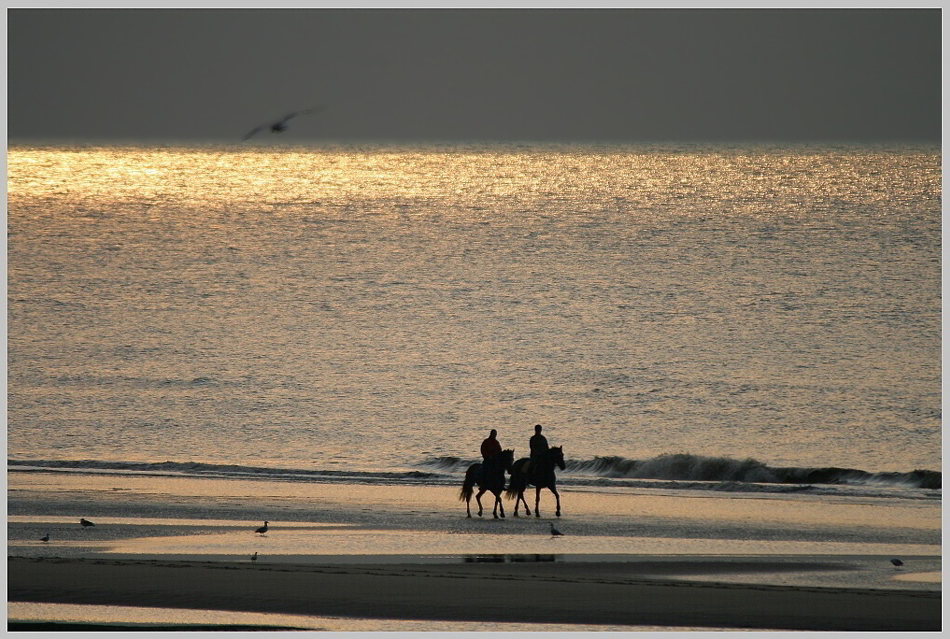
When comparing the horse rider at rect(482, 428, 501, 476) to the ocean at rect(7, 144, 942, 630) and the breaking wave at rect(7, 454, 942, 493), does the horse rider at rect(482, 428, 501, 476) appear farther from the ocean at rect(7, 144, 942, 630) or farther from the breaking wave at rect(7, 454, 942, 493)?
the breaking wave at rect(7, 454, 942, 493)

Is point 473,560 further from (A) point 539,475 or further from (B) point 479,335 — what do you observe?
(B) point 479,335

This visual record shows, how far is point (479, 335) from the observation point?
180 feet

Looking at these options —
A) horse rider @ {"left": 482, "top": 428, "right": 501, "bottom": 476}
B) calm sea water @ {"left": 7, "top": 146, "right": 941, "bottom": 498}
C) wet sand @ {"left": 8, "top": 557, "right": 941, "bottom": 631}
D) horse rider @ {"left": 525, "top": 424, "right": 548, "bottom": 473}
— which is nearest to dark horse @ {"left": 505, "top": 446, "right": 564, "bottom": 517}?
horse rider @ {"left": 525, "top": 424, "right": 548, "bottom": 473}

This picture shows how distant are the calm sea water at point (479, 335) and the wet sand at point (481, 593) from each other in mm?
12397

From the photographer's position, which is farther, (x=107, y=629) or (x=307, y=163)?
(x=307, y=163)

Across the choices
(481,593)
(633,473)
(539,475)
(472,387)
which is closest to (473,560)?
(481,593)

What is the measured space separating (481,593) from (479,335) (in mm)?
40690

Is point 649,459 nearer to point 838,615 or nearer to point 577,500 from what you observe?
point 577,500

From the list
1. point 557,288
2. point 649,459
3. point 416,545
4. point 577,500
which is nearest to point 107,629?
point 416,545

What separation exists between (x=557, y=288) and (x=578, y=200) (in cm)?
5886

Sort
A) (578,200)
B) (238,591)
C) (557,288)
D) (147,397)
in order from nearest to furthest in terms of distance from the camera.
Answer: (238,591), (147,397), (557,288), (578,200)

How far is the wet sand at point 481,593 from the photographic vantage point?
1335cm

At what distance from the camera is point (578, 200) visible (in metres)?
129

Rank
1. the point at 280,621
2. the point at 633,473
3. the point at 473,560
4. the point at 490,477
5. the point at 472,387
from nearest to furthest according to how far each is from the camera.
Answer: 1. the point at 280,621
2. the point at 473,560
3. the point at 490,477
4. the point at 633,473
5. the point at 472,387
